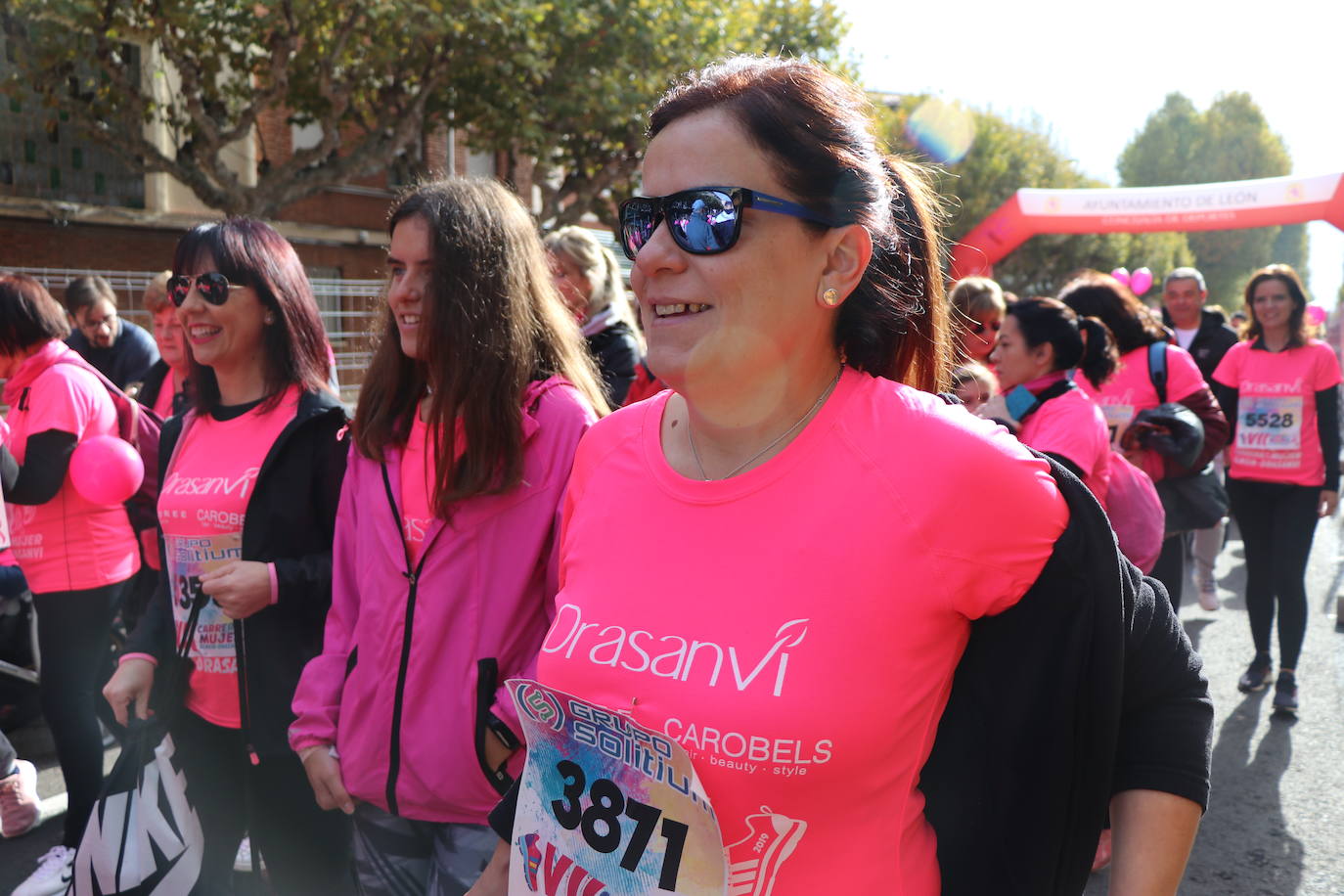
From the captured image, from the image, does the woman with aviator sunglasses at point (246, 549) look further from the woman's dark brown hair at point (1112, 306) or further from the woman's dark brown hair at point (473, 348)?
the woman's dark brown hair at point (1112, 306)

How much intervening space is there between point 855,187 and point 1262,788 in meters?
4.08

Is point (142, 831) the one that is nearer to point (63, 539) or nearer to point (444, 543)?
point (444, 543)

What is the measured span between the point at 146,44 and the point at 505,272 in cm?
1614

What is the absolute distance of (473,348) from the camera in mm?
2182

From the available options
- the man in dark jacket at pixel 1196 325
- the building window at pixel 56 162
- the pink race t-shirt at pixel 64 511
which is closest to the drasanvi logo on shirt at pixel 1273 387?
the man in dark jacket at pixel 1196 325

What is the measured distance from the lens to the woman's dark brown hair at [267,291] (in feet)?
9.19

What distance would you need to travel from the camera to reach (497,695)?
1.98 metres

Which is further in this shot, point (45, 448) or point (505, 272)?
point (45, 448)

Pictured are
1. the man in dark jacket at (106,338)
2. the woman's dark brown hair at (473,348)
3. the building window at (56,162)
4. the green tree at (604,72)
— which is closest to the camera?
the woman's dark brown hair at (473,348)

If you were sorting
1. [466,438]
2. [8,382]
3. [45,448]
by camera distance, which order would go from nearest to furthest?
[466,438], [45,448], [8,382]

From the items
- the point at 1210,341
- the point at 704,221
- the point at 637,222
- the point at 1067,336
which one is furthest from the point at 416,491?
the point at 1210,341

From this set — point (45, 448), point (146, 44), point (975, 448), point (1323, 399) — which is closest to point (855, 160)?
point (975, 448)

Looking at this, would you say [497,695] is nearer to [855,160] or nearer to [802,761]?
[802,761]

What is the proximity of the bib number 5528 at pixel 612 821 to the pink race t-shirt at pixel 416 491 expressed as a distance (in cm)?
82
